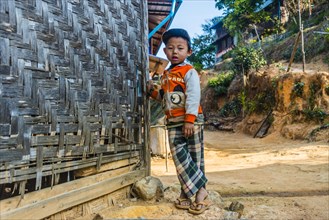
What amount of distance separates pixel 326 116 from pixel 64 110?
10.9 meters

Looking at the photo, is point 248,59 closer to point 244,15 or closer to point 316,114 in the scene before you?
point 316,114

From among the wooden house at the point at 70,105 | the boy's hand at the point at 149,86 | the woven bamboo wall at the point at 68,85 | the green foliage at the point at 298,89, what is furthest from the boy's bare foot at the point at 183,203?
the green foliage at the point at 298,89

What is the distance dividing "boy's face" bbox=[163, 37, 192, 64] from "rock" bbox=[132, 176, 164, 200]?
3.77ft

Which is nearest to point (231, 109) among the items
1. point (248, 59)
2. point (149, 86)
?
point (248, 59)

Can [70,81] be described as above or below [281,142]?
above

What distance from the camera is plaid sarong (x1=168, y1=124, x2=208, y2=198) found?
2463 millimetres

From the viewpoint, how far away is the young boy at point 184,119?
7.93 feet

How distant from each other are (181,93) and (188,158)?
1.84 ft

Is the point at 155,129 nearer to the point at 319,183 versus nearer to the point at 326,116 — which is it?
the point at 319,183

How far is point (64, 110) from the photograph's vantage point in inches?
79.2

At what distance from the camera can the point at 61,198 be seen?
1993 millimetres

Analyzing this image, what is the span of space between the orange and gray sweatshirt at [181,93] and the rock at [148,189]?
0.63m

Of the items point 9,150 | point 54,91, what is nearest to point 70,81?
point 54,91

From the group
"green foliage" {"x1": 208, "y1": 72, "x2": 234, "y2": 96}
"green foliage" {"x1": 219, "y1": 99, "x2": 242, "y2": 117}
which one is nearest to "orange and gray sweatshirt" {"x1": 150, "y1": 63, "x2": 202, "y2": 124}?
"green foliage" {"x1": 219, "y1": 99, "x2": 242, "y2": 117}
